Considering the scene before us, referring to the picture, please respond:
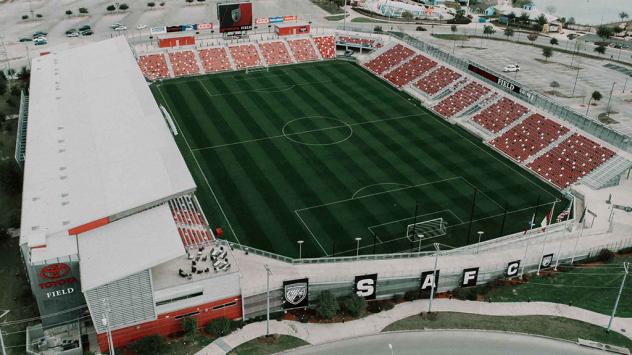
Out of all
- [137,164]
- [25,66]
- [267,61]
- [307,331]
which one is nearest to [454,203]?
[307,331]

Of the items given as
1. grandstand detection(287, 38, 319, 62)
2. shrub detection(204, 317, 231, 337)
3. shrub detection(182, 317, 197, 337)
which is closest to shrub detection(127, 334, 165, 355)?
shrub detection(182, 317, 197, 337)

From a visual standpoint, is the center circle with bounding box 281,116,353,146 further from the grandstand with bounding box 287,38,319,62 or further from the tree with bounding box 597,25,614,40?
the tree with bounding box 597,25,614,40

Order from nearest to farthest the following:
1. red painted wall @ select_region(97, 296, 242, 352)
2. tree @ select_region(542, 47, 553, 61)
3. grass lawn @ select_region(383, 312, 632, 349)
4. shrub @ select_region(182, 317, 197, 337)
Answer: red painted wall @ select_region(97, 296, 242, 352) < shrub @ select_region(182, 317, 197, 337) < grass lawn @ select_region(383, 312, 632, 349) < tree @ select_region(542, 47, 553, 61)

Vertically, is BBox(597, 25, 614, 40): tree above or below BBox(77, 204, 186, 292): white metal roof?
above

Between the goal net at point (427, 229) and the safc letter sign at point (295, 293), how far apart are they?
15.3 metres

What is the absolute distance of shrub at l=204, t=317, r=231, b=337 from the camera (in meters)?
48.7

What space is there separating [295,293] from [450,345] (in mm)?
13856

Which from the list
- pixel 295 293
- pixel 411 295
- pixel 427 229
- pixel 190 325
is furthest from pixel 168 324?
pixel 427 229

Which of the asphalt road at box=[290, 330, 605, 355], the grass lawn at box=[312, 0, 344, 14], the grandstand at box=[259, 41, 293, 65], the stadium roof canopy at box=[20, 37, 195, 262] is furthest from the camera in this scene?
the grass lawn at box=[312, 0, 344, 14]

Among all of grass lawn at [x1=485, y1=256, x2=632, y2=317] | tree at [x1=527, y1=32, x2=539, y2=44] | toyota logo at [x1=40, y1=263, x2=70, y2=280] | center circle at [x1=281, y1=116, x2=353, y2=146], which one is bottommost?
grass lawn at [x1=485, y1=256, x2=632, y2=317]

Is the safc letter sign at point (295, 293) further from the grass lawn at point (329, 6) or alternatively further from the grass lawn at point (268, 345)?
the grass lawn at point (329, 6)

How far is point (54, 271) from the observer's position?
46.6 meters

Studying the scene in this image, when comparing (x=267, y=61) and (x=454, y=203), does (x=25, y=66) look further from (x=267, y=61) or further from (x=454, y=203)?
(x=454, y=203)

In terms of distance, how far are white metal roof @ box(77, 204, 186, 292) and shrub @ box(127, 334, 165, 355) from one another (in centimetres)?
574
